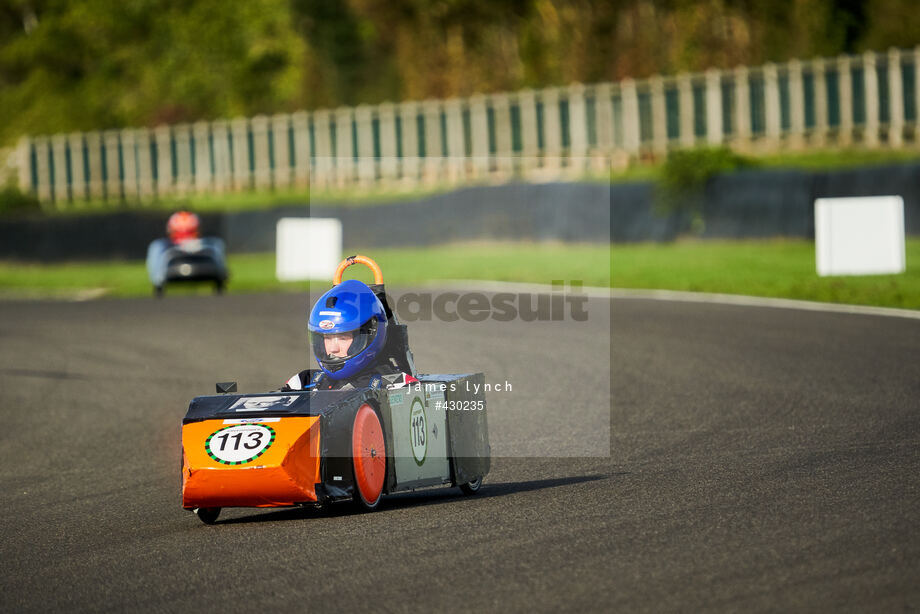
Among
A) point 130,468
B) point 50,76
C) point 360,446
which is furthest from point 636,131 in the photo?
point 50,76

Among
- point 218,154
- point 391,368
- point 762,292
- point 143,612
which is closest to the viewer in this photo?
point 143,612

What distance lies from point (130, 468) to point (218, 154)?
34.4 meters

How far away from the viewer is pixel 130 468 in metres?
9.40

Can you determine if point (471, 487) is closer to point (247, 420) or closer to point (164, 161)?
point (247, 420)

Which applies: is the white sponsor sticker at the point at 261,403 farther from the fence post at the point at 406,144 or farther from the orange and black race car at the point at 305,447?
the fence post at the point at 406,144

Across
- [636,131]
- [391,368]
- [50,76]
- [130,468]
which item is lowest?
[130,468]

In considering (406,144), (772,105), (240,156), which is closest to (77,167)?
(240,156)

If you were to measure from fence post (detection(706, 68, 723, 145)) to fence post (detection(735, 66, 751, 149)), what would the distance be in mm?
416

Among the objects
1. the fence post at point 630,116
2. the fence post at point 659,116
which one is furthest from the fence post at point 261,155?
the fence post at point 659,116

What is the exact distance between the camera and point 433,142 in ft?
129

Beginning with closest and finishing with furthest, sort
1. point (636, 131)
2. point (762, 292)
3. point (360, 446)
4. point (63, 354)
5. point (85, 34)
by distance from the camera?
1. point (360, 446)
2. point (63, 354)
3. point (762, 292)
4. point (636, 131)
5. point (85, 34)

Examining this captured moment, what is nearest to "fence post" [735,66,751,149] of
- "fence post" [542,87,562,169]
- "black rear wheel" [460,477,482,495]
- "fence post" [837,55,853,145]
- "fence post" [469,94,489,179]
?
"fence post" [837,55,853,145]

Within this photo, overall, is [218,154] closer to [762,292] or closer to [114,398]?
[762,292]

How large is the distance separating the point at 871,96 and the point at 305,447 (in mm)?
27170
